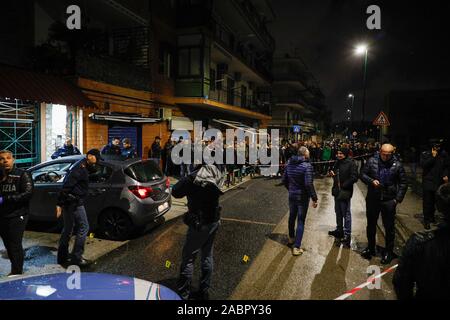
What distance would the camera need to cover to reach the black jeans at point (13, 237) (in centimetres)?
395

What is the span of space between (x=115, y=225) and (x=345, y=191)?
4678 mm

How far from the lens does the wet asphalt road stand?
4074 mm

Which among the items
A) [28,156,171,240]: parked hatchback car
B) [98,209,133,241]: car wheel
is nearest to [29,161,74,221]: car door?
[28,156,171,240]: parked hatchback car

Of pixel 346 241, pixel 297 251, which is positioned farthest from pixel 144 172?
pixel 346 241

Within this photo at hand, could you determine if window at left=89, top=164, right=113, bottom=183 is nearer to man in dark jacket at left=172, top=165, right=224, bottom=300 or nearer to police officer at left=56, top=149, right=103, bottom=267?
police officer at left=56, top=149, right=103, bottom=267

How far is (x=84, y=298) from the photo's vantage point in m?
2.22

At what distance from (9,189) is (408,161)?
30.8 m

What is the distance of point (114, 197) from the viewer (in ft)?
19.2

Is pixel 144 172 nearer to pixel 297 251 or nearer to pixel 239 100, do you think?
pixel 297 251

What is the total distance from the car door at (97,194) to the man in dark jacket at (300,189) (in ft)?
11.8

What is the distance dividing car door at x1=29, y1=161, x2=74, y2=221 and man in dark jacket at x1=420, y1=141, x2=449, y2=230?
8.34 meters

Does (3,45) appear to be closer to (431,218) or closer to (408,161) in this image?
(431,218)

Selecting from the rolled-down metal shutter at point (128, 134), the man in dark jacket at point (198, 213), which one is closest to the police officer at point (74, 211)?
the man in dark jacket at point (198, 213)
